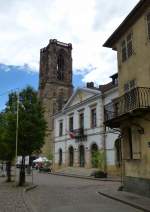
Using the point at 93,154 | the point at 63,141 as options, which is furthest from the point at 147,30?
the point at 63,141

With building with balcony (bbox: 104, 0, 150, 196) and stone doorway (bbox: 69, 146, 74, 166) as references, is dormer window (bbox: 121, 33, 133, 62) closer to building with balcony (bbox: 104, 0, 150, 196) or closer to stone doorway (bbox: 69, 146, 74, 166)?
building with balcony (bbox: 104, 0, 150, 196)

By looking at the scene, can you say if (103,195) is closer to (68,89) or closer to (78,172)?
(78,172)

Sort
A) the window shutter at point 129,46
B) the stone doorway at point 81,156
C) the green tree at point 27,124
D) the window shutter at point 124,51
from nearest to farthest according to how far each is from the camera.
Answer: the window shutter at point 129,46 < the window shutter at point 124,51 < the green tree at point 27,124 < the stone doorway at point 81,156

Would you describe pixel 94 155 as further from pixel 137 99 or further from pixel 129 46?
pixel 137 99

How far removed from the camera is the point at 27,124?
80.8ft

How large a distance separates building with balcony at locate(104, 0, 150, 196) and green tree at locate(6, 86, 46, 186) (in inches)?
308

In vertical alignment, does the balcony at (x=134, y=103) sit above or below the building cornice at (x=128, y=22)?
below

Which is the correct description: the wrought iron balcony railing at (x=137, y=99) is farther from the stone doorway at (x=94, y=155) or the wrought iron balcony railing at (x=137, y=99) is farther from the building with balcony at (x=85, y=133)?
the stone doorway at (x=94, y=155)

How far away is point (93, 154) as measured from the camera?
3994cm

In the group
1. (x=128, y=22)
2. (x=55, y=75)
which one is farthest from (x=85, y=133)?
(x=55, y=75)

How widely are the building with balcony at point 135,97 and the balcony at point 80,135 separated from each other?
23955 mm

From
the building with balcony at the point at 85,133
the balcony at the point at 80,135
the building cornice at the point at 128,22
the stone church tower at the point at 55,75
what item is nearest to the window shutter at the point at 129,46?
the building cornice at the point at 128,22

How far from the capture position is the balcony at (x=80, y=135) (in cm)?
4306

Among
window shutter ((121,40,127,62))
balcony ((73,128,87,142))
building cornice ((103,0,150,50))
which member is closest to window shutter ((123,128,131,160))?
window shutter ((121,40,127,62))
